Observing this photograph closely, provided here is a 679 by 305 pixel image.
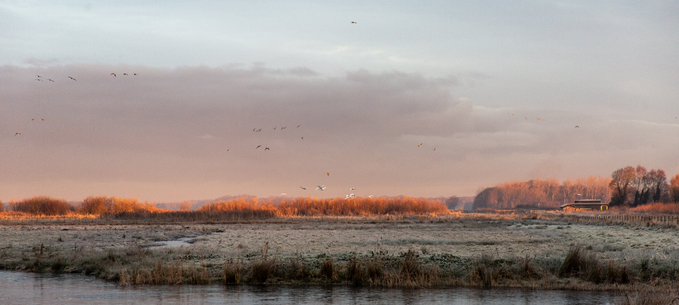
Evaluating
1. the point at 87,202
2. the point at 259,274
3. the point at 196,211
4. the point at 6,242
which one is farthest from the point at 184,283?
the point at 87,202

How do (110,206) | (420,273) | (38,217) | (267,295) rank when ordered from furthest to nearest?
1. (110,206)
2. (38,217)
3. (420,273)
4. (267,295)

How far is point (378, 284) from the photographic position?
32.5m

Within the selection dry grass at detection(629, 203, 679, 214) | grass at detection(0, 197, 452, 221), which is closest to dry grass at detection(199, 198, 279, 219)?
grass at detection(0, 197, 452, 221)

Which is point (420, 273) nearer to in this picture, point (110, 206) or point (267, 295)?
point (267, 295)

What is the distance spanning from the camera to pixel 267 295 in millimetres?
29594

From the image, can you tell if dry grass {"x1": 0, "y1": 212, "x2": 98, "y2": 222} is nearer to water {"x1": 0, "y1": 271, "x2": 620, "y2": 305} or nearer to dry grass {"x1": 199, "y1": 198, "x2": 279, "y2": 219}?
dry grass {"x1": 199, "y1": 198, "x2": 279, "y2": 219}

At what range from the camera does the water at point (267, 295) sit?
2794 centimetres

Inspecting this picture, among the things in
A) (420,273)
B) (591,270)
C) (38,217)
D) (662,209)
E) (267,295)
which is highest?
(662,209)

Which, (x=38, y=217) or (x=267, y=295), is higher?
(x=38, y=217)

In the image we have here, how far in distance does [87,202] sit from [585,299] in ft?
448

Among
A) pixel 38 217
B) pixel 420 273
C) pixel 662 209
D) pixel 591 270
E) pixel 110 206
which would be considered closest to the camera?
pixel 591 270

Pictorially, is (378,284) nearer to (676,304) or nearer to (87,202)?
(676,304)

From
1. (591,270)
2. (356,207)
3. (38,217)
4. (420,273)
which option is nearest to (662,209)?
(356,207)

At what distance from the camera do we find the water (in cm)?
2794
